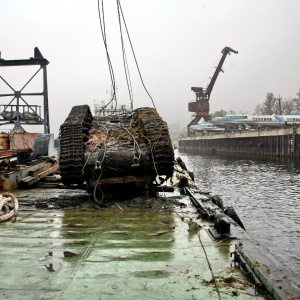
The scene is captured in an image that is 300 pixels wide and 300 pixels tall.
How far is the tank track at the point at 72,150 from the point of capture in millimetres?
7262

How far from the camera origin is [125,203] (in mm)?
7312

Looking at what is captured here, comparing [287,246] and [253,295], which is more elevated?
[253,295]

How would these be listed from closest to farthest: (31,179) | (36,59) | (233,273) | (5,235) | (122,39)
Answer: (233,273) < (5,235) < (31,179) < (122,39) < (36,59)

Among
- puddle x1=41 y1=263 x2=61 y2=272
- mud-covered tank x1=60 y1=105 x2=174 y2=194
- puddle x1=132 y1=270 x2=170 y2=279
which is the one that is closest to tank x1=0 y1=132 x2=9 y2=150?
mud-covered tank x1=60 y1=105 x2=174 y2=194

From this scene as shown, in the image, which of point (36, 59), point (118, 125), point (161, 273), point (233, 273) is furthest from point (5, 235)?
point (36, 59)

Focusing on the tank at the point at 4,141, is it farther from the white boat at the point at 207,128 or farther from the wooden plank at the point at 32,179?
the white boat at the point at 207,128

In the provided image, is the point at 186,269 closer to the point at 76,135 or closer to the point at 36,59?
the point at 76,135

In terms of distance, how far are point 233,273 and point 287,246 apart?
5.76 m

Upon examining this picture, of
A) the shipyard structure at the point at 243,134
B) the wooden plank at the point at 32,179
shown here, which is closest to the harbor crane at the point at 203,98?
the shipyard structure at the point at 243,134

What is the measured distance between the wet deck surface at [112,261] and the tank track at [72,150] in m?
1.47

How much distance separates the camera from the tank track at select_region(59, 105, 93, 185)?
7.26 m

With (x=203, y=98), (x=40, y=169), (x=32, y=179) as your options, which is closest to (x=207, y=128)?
(x=203, y=98)

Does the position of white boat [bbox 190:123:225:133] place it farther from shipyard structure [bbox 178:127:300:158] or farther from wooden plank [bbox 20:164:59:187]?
wooden plank [bbox 20:164:59:187]

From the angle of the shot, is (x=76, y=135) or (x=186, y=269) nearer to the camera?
(x=186, y=269)
